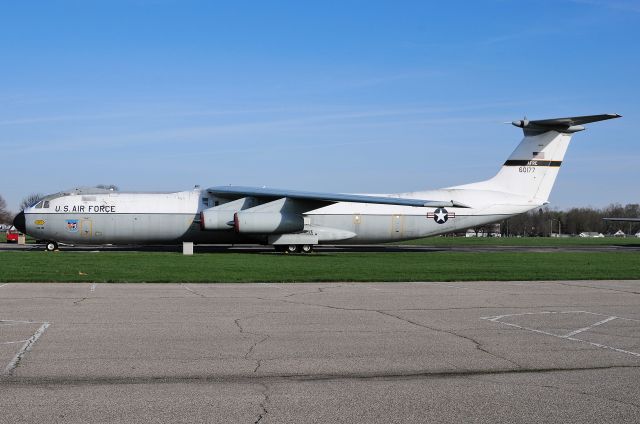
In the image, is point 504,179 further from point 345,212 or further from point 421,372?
point 421,372

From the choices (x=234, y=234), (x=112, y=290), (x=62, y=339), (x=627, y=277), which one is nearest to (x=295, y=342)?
(x=62, y=339)

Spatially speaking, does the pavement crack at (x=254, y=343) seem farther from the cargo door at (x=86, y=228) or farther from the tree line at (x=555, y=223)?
the tree line at (x=555, y=223)

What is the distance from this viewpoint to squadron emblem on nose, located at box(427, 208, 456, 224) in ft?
138

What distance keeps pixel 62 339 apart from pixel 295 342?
333 centimetres

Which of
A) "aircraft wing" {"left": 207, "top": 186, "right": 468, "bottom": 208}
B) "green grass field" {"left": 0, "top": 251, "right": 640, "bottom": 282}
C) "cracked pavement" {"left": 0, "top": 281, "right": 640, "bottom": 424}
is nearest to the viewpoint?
"cracked pavement" {"left": 0, "top": 281, "right": 640, "bottom": 424}

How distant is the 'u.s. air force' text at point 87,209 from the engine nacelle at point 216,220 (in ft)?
16.9

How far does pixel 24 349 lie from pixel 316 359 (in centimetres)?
386

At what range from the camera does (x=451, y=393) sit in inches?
286

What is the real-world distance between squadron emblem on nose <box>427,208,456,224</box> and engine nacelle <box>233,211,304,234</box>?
8.25 m

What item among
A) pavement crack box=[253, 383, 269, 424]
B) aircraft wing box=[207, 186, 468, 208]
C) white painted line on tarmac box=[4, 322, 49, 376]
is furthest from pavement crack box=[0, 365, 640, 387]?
aircraft wing box=[207, 186, 468, 208]

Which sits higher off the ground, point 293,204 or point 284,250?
point 293,204

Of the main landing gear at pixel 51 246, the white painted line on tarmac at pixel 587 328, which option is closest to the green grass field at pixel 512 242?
the main landing gear at pixel 51 246

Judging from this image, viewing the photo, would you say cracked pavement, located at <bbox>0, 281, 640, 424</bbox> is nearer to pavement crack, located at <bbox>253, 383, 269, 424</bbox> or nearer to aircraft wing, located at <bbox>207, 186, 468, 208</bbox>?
pavement crack, located at <bbox>253, 383, 269, 424</bbox>

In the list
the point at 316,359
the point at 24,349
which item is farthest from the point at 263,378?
the point at 24,349
